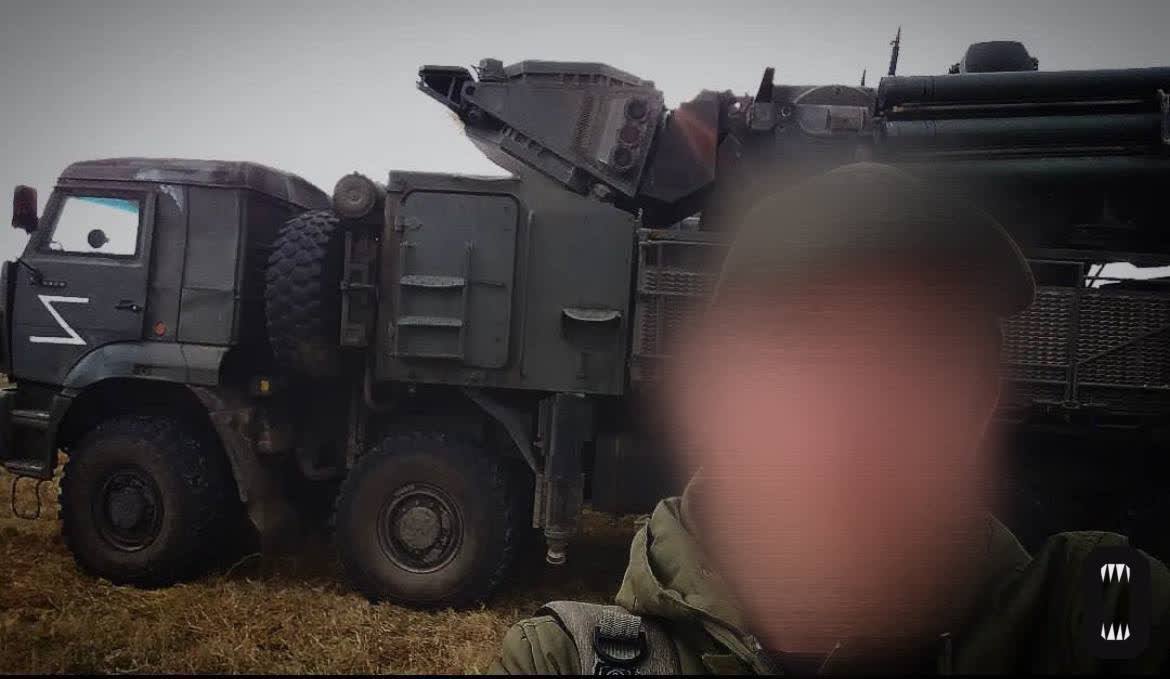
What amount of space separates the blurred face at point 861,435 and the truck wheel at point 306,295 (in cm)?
414

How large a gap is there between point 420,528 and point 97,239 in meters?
3.15

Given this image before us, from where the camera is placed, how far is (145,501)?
4906mm

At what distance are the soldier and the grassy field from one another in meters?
3.19

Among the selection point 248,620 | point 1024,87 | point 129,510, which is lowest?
point 248,620

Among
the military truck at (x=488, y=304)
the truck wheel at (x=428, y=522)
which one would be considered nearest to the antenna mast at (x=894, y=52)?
the military truck at (x=488, y=304)

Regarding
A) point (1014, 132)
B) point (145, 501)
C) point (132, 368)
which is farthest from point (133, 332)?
point (1014, 132)

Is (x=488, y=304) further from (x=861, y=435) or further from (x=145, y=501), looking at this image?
(x=861, y=435)

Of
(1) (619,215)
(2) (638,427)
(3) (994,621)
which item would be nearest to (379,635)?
(2) (638,427)

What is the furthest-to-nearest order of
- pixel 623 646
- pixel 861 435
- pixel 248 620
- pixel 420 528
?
pixel 420 528, pixel 248 620, pixel 623 646, pixel 861 435

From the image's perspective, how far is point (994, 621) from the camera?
34.9 inches

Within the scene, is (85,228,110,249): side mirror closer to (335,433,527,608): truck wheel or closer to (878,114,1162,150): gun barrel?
(335,433,527,608): truck wheel

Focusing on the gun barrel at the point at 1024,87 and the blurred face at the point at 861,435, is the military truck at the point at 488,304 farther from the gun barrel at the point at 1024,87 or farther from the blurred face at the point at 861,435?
the blurred face at the point at 861,435

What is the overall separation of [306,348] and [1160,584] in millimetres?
4491

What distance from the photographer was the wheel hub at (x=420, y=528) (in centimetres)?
469
